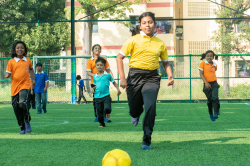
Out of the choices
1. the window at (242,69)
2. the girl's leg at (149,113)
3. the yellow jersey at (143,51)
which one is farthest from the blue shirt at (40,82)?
the window at (242,69)

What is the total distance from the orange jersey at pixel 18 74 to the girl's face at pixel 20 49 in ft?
0.37

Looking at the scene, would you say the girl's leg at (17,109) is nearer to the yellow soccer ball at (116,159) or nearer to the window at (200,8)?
the yellow soccer ball at (116,159)

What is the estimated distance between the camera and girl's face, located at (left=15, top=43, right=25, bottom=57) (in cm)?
675

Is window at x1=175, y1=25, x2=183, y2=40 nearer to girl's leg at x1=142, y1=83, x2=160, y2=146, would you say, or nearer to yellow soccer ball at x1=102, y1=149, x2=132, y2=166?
girl's leg at x1=142, y1=83, x2=160, y2=146

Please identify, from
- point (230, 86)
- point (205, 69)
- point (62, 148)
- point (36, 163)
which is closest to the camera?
point (36, 163)

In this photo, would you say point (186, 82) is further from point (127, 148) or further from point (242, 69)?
point (127, 148)

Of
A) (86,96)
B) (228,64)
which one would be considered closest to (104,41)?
(86,96)

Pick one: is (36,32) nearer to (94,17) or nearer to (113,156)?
(94,17)

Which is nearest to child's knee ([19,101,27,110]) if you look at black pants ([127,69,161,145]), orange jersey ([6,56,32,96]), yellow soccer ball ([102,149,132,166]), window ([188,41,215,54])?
orange jersey ([6,56,32,96])

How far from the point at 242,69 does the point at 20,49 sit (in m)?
15.4

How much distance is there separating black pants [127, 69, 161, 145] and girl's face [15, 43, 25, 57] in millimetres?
2567

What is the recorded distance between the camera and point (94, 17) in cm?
2638

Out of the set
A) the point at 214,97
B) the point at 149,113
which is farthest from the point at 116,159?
the point at 214,97

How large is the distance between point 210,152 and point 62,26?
2555cm
